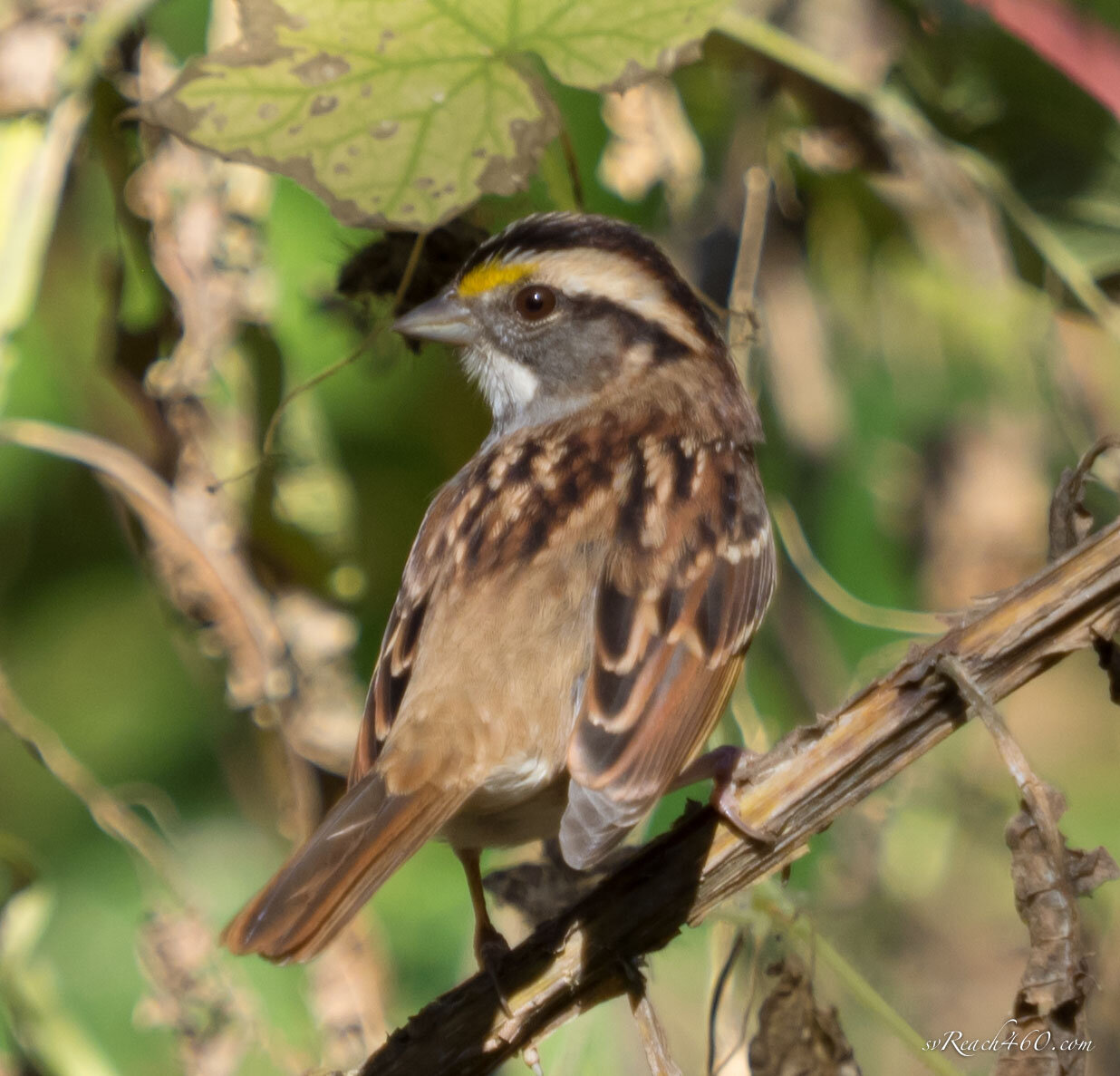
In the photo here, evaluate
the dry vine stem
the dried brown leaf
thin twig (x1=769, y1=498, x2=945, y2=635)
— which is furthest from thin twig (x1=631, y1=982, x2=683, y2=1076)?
thin twig (x1=769, y1=498, x2=945, y2=635)

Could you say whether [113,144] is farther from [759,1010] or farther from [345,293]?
[759,1010]

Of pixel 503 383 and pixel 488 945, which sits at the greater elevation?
pixel 503 383

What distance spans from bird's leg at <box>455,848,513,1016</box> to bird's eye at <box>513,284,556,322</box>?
980 mm

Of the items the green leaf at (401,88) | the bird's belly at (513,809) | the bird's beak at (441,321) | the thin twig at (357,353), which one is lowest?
the bird's belly at (513,809)

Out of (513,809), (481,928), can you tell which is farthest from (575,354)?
(481,928)

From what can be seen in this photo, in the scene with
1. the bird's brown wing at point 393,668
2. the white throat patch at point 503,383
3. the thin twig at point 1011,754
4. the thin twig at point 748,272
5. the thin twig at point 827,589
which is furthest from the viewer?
the thin twig at point 827,589

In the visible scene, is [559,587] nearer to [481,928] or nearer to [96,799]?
[481,928]

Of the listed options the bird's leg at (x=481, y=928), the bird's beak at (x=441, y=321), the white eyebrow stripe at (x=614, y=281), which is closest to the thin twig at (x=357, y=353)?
the bird's beak at (x=441, y=321)

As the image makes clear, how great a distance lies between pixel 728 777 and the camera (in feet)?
6.69

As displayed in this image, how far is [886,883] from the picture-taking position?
3.08 m

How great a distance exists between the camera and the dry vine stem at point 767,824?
67.6 inches

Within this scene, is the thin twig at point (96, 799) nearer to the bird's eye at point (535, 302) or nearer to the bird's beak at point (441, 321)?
the bird's beak at point (441, 321)

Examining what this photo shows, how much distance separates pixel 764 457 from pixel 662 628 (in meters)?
1.06

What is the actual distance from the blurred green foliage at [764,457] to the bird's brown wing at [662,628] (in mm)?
311
